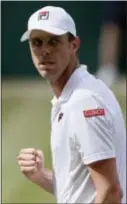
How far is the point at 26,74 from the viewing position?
39.9ft

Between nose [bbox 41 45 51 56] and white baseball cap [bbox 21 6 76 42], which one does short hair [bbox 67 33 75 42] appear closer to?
white baseball cap [bbox 21 6 76 42]

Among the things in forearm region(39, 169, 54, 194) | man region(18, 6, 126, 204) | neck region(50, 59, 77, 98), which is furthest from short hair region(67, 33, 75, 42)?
forearm region(39, 169, 54, 194)

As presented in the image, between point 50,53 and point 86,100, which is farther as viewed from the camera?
point 50,53

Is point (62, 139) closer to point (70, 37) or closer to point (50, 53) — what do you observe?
point (50, 53)

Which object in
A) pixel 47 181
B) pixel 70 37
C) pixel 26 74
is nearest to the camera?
pixel 70 37

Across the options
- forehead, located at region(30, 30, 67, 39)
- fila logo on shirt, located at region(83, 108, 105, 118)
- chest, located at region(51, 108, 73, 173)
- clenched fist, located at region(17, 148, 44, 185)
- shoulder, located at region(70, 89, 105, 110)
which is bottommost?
clenched fist, located at region(17, 148, 44, 185)

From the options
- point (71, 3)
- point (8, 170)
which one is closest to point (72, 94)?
point (8, 170)

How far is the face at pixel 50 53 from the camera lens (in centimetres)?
335

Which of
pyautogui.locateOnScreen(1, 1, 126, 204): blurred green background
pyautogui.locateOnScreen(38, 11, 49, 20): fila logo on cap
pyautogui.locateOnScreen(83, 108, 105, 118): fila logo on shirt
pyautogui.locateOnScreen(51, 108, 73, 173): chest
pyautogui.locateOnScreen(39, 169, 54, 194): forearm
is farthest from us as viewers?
pyautogui.locateOnScreen(1, 1, 126, 204): blurred green background

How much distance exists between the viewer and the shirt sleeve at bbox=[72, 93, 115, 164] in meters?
3.10

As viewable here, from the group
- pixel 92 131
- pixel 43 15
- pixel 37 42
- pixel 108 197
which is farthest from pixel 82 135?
pixel 43 15

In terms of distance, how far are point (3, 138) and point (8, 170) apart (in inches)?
46.9

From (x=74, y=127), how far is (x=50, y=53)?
0.39 meters

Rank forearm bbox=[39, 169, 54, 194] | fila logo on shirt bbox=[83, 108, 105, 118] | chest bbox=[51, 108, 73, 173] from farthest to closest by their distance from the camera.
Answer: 1. forearm bbox=[39, 169, 54, 194]
2. chest bbox=[51, 108, 73, 173]
3. fila logo on shirt bbox=[83, 108, 105, 118]
